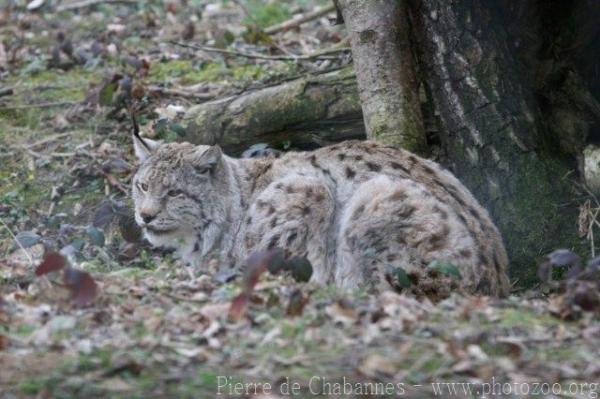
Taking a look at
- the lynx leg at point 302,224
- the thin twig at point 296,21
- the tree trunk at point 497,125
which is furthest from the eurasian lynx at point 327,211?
the thin twig at point 296,21

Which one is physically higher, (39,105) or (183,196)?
(39,105)

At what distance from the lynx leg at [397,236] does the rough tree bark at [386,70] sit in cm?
101

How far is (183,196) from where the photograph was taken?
759 cm

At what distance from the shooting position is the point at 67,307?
5262 millimetres

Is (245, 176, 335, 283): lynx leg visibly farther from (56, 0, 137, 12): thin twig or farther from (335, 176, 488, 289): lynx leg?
(56, 0, 137, 12): thin twig

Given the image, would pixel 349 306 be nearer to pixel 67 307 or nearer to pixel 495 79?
pixel 67 307

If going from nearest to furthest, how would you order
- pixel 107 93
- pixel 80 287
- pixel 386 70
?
pixel 80 287
pixel 386 70
pixel 107 93

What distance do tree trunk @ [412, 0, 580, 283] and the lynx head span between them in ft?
5.54

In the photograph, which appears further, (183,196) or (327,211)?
(183,196)

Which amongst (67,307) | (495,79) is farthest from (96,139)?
(67,307)

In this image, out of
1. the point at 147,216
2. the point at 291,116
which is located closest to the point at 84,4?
the point at 291,116

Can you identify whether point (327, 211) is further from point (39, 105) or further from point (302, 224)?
point (39, 105)

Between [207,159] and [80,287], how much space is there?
2561 mm

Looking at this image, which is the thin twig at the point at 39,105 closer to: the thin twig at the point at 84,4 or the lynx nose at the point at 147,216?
the lynx nose at the point at 147,216
